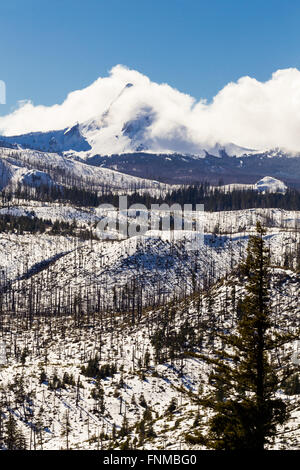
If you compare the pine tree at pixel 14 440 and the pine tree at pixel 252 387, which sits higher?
the pine tree at pixel 252 387

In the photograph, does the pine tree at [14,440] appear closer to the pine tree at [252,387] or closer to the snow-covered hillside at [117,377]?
the snow-covered hillside at [117,377]

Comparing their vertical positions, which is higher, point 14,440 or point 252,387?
point 252,387

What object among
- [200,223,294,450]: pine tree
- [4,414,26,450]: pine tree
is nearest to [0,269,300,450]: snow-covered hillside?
[4,414,26,450]: pine tree

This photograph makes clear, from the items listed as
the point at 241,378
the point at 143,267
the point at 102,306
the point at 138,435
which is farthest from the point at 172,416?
the point at 143,267

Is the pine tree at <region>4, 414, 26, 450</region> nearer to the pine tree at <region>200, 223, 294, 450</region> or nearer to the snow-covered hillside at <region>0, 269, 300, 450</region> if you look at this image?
the snow-covered hillside at <region>0, 269, 300, 450</region>

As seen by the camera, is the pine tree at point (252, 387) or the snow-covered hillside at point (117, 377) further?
the snow-covered hillside at point (117, 377)

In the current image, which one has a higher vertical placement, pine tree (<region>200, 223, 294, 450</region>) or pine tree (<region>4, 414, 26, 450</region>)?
pine tree (<region>200, 223, 294, 450</region>)

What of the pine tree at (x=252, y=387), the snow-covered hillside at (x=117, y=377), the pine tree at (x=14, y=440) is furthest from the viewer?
the snow-covered hillside at (x=117, y=377)

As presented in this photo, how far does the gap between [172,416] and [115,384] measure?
69.0 feet

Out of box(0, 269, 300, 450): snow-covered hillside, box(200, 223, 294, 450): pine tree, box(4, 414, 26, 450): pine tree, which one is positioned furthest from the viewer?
box(0, 269, 300, 450): snow-covered hillside

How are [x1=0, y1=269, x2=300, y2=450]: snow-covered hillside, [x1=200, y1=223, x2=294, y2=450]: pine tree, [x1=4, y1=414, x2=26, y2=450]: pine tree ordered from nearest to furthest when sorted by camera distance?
[x1=200, y1=223, x2=294, y2=450]: pine tree → [x1=4, y1=414, x2=26, y2=450]: pine tree → [x1=0, y1=269, x2=300, y2=450]: snow-covered hillside

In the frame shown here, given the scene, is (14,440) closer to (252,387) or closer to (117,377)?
(117,377)

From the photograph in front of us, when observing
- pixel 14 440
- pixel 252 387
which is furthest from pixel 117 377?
pixel 252 387

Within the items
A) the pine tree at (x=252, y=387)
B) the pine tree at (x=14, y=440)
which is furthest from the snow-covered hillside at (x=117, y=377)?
the pine tree at (x=252, y=387)
